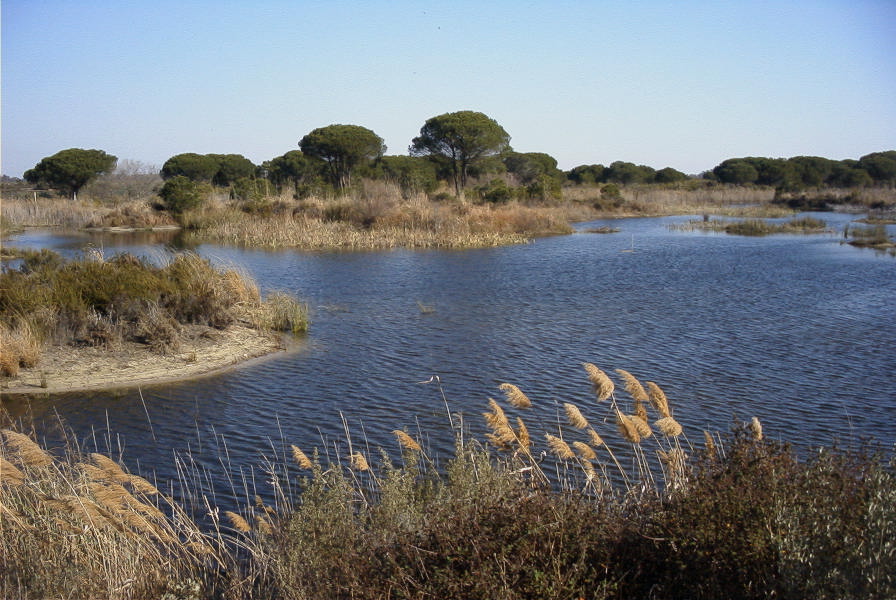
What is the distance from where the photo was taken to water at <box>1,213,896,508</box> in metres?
9.50

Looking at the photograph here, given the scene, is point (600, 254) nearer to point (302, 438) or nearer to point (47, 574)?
point (302, 438)

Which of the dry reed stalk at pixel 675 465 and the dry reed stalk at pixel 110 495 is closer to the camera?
the dry reed stalk at pixel 110 495

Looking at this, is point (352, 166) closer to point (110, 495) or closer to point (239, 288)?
point (239, 288)

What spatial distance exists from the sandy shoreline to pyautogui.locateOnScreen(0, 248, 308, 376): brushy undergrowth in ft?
0.68

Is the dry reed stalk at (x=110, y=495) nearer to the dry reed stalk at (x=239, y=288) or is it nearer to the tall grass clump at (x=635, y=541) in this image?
the tall grass clump at (x=635, y=541)

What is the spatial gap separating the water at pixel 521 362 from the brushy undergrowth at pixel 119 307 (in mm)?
1381

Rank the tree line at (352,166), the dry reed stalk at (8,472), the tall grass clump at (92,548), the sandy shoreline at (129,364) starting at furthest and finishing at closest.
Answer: the tree line at (352,166) < the sandy shoreline at (129,364) < the dry reed stalk at (8,472) < the tall grass clump at (92,548)

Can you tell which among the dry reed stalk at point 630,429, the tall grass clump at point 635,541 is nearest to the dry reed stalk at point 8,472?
the tall grass clump at point 635,541

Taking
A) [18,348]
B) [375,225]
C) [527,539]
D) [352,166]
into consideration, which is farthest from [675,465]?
[352,166]

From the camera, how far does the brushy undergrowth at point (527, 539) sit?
3717mm

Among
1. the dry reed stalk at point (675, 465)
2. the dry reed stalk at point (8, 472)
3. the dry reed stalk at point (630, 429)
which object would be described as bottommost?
the dry reed stalk at point (675, 465)

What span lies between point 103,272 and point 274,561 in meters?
10.6

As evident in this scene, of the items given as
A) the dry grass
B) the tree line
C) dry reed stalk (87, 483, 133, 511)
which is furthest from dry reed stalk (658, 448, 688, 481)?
the tree line

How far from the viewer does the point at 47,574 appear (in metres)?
4.88
